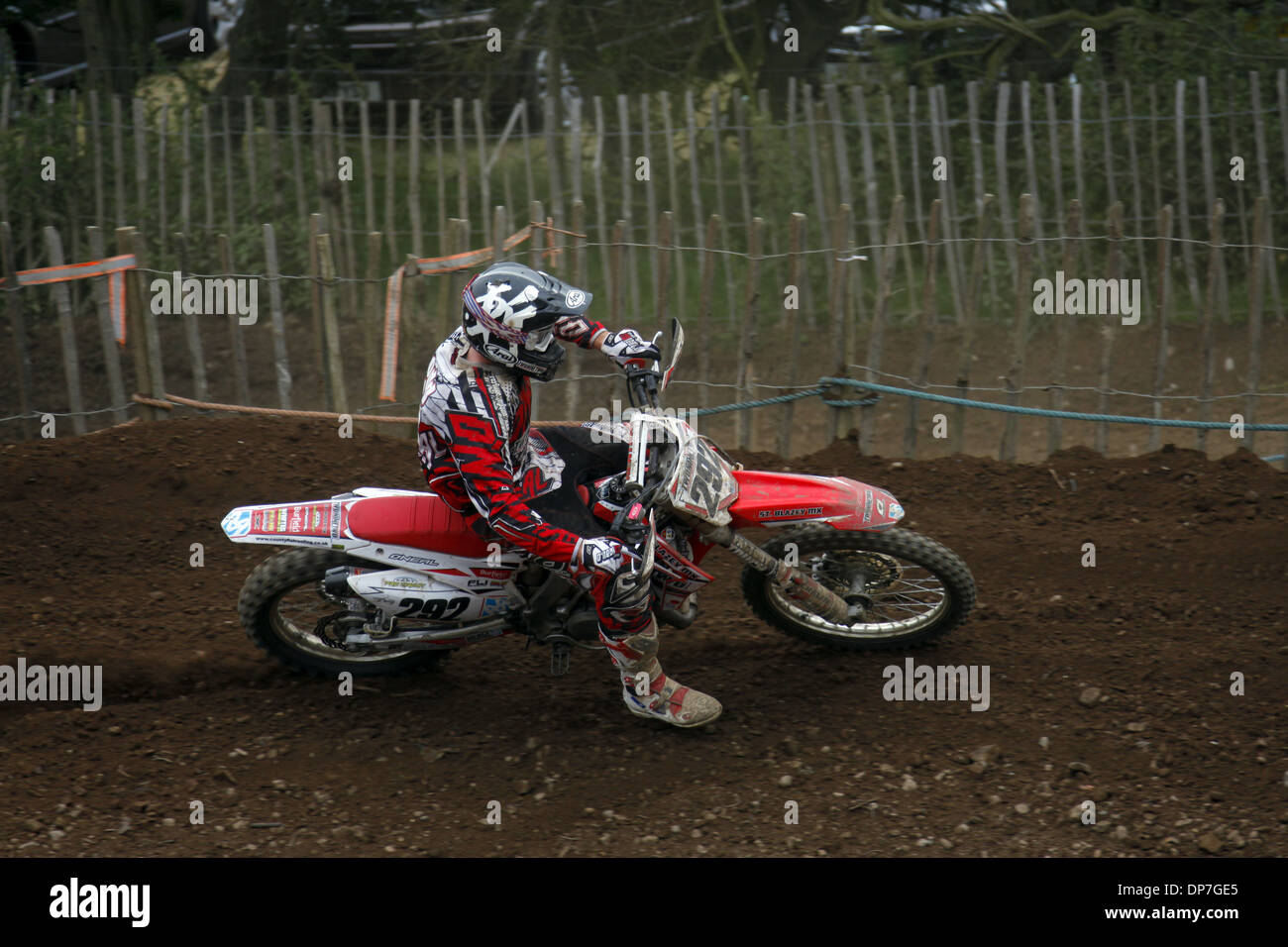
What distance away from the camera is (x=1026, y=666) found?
491 centimetres

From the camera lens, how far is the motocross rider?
404 cm

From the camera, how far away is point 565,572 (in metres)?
4.42

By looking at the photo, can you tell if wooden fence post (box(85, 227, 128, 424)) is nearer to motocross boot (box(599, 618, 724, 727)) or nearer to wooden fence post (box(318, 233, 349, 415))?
wooden fence post (box(318, 233, 349, 415))

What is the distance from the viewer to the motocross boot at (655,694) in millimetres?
4410

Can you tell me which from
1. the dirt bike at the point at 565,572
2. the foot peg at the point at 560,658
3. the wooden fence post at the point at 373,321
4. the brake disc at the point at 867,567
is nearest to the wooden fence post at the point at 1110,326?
the brake disc at the point at 867,567

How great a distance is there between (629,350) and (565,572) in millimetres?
885

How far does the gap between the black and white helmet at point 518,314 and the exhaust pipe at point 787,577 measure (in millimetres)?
943

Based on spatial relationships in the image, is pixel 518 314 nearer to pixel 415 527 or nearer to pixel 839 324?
pixel 415 527

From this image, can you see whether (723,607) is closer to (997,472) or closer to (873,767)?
(873,767)

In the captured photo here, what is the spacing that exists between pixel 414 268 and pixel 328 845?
4315 millimetres

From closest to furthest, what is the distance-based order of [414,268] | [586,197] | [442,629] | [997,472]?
[442,629], [997,472], [414,268], [586,197]

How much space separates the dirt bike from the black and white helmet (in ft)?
1.21

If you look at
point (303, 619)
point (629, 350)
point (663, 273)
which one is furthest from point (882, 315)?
point (303, 619)

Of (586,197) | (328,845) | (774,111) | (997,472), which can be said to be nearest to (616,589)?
(328,845)
